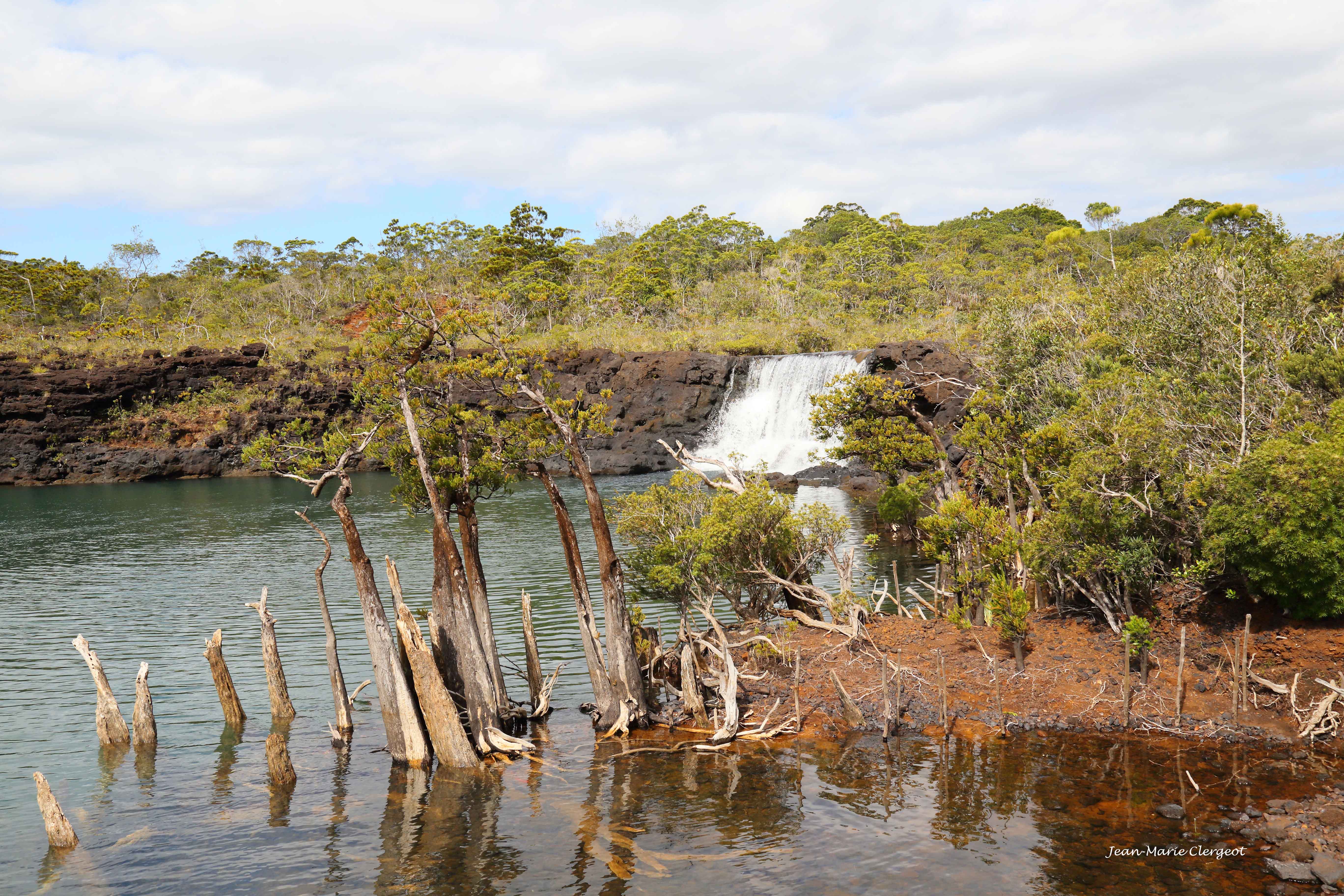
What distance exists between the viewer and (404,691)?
1864 cm

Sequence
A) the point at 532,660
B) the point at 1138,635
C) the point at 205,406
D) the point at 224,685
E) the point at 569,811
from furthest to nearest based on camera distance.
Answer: the point at 205,406 → the point at 224,685 → the point at 532,660 → the point at 1138,635 → the point at 569,811

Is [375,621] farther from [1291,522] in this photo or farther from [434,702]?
→ [1291,522]

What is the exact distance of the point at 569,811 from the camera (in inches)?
683

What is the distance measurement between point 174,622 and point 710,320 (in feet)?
239

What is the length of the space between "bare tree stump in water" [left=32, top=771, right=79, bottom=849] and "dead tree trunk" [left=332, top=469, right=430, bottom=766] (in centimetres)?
554

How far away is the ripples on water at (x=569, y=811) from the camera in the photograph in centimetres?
1487

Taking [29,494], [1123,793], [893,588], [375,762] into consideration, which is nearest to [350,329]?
[29,494]

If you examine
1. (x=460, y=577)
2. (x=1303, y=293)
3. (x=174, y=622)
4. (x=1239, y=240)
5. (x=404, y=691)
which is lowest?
(x=174, y=622)

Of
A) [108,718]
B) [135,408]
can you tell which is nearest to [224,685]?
[108,718]

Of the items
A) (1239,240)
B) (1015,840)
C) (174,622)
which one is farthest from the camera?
(1239,240)

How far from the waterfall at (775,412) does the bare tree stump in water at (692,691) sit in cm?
4907

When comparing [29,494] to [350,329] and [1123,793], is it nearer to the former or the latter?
[350,329]

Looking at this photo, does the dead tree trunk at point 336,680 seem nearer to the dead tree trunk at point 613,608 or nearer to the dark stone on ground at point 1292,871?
the dead tree trunk at point 613,608

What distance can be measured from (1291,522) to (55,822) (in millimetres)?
23978
